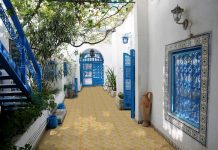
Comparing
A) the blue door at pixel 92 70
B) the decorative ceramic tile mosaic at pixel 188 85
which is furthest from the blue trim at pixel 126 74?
the blue door at pixel 92 70

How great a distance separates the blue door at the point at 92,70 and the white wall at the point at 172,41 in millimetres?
11902

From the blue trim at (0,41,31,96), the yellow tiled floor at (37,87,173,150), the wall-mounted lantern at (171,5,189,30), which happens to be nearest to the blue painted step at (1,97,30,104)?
the blue trim at (0,41,31,96)

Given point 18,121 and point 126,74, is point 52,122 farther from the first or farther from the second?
point 126,74

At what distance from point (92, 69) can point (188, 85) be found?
14051 millimetres

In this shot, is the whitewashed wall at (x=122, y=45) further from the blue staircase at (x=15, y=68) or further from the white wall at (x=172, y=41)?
the blue staircase at (x=15, y=68)

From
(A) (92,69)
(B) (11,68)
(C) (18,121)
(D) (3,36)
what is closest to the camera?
(B) (11,68)

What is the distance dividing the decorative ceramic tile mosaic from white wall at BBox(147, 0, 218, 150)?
121 mm

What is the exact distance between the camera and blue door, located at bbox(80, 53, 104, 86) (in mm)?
17656

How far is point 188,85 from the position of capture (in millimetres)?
4047

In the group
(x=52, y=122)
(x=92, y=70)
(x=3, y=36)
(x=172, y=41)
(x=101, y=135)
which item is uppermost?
(x=3, y=36)

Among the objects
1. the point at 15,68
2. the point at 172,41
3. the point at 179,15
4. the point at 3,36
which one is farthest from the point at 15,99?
the point at 179,15

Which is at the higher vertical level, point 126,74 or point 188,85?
point 126,74

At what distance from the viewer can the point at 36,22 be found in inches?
259

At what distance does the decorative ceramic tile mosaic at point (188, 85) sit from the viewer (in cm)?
333
